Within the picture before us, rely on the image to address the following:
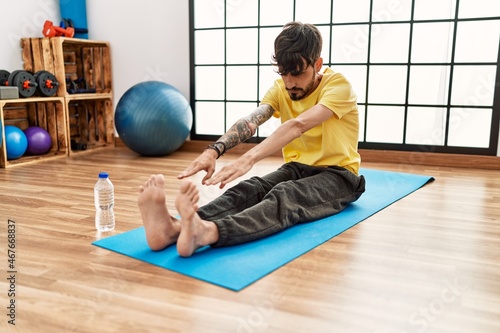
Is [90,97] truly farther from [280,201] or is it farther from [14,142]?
[280,201]

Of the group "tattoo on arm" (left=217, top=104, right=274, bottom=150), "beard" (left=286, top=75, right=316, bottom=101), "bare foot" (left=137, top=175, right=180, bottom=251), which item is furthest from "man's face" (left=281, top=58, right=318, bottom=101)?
"bare foot" (left=137, top=175, right=180, bottom=251)

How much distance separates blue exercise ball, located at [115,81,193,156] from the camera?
3.77 m

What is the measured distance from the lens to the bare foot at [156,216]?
1.59 meters

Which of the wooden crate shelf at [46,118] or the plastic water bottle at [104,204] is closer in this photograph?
the plastic water bottle at [104,204]

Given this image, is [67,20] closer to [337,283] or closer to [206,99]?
[206,99]

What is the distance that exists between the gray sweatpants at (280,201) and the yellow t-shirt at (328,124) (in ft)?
0.16

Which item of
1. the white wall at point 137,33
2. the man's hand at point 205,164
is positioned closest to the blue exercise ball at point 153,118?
the white wall at point 137,33

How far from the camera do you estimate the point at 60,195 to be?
2676 millimetres

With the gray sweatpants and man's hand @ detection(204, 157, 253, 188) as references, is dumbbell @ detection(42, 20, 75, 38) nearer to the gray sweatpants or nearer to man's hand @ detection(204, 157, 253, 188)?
the gray sweatpants

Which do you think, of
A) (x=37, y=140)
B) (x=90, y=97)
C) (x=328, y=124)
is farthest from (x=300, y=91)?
(x=90, y=97)

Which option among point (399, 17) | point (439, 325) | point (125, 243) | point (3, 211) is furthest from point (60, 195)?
point (399, 17)

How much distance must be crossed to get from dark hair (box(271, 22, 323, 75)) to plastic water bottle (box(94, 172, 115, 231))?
858 mm

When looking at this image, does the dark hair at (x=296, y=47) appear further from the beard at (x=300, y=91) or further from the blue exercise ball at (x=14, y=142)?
the blue exercise ball at (x=14, y=142)

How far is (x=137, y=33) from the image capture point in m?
4.39
